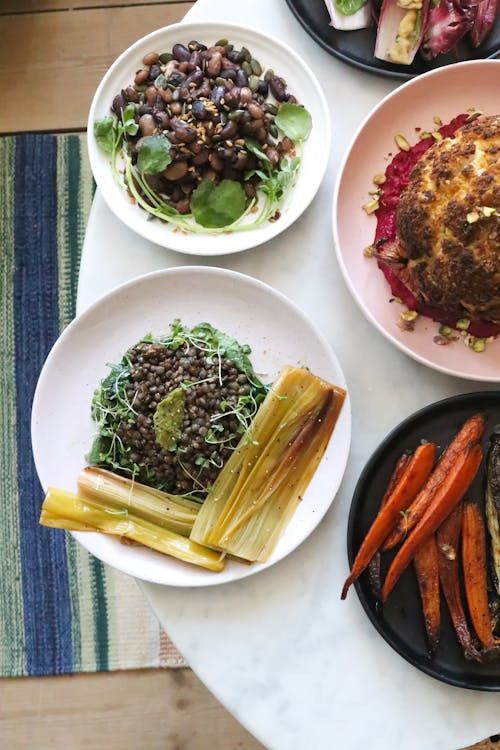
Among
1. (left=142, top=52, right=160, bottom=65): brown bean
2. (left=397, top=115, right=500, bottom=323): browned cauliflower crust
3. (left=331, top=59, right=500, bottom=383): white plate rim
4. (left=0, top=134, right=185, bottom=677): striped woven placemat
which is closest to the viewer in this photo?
(left=397, top=115, right=500, bottom=323): browned cauliflower crust

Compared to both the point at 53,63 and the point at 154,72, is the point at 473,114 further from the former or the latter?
the point at 53,63

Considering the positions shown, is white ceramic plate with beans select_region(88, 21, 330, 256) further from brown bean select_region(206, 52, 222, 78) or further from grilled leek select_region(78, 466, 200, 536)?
grilled leek select_region(78, 466, 200, 536)

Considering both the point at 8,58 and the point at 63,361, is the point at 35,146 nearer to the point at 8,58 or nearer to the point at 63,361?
the point at 8,58

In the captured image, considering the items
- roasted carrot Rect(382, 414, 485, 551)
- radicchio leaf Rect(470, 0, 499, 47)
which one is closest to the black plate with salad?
radicchio leaf Rect(470, 0, 499, 47)

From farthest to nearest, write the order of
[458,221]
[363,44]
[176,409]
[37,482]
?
[37,482]
[363,44]
[176,409]
[458,221]

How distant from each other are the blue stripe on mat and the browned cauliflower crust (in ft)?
4.62

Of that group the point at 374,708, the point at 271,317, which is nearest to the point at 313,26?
the point at 271,317

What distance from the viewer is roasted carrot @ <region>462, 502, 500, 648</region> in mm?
1782

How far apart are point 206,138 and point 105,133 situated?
0.83ft

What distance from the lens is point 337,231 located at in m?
1.80

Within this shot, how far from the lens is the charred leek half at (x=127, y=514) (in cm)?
178

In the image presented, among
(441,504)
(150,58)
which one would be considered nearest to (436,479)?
(441,504)

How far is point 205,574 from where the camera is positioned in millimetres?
1775

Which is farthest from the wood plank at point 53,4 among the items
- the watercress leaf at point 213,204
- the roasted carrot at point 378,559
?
the roasted carrot at point 378,559
